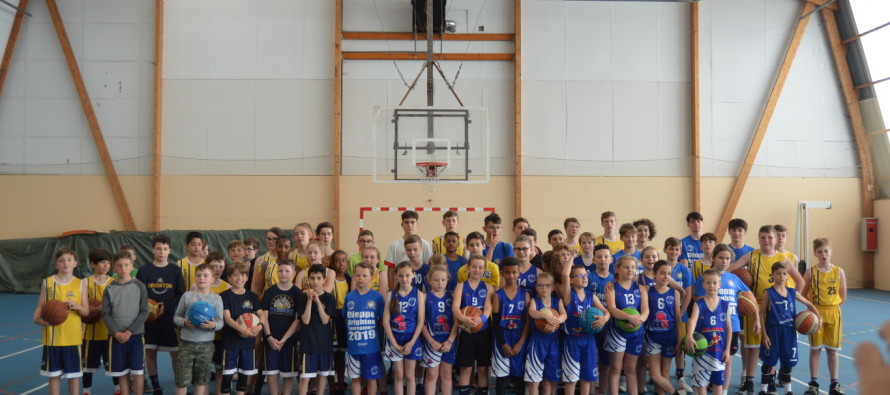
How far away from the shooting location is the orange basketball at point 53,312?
16.1 feet

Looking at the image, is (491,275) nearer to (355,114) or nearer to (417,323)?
(417,323)

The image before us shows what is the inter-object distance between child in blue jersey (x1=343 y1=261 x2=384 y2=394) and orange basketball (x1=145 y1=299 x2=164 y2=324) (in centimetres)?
175

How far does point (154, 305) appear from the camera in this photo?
217 inches

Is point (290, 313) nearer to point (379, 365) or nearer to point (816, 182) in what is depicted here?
point (379, 365)

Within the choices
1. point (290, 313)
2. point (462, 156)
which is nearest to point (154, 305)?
point (290, 313)

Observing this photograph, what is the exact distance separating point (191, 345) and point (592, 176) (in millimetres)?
10090

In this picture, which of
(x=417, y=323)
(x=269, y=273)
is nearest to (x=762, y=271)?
(x=417, y=323)

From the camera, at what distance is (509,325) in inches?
204

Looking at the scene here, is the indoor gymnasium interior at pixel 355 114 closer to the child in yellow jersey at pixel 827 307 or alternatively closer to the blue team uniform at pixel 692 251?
the blue team uniform at pixel 692 251

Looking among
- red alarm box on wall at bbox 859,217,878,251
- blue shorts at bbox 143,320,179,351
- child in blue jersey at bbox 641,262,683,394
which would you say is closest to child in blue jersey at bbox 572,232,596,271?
child in blue jersey at bbox 641,262,683,394

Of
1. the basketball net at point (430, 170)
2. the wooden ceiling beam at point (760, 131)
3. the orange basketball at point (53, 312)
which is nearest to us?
the orange basketball at point (53, 312)

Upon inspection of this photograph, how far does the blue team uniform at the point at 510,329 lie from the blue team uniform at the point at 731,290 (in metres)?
1.60

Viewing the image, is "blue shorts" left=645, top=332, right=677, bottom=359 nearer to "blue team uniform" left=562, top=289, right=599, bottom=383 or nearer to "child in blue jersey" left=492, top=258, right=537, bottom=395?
"blue team uniform" left=562, top=289, right=599, bottom=383

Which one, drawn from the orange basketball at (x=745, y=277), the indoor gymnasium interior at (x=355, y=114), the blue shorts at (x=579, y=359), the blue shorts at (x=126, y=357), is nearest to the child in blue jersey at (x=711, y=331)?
the blue shorts at (x=579, y=359)
